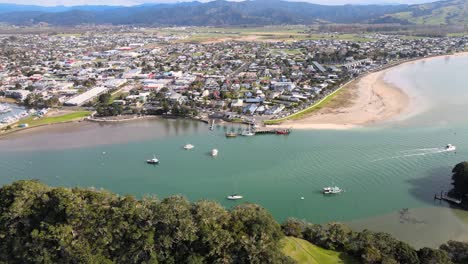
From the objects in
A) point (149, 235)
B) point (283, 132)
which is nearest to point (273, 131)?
point (283, 132)

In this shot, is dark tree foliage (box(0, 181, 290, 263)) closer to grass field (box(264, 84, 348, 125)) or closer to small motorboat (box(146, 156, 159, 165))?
small motorboat (box(146, 156, 159, 165))

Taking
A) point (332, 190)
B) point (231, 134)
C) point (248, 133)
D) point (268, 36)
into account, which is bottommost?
point (332, 190)

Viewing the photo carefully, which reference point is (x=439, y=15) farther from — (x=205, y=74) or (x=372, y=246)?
(x=372, y=246)

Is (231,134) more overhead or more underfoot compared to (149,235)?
more underfoot

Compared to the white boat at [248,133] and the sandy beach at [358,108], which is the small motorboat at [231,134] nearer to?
the white boat at [248,133]

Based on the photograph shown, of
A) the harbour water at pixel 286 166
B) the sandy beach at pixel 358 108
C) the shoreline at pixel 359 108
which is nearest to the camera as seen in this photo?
the harbour water at pixel 286 166

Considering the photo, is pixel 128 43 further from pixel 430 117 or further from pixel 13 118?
pixel 430 117

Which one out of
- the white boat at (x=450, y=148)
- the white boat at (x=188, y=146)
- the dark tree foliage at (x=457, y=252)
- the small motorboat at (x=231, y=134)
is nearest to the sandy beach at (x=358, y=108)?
the small motorboat at (x=231, y=134)
